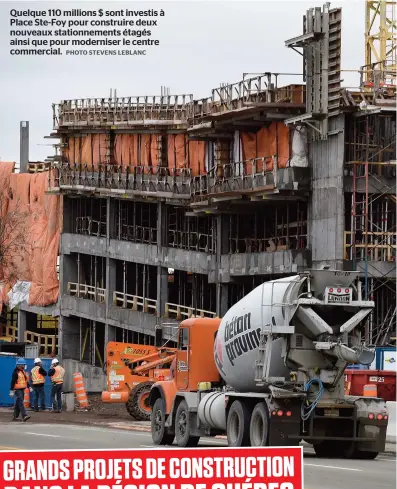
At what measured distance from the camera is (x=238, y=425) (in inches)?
991

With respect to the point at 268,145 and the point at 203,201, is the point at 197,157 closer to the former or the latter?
the point at 203,201

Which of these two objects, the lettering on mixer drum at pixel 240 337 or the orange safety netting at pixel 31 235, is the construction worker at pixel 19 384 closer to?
the lettering on mixer drum at pixel 240 337

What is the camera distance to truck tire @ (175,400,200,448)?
2763 centimetres

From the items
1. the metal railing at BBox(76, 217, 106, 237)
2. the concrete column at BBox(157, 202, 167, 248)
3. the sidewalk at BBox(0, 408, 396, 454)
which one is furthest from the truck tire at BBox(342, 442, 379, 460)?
the metal railing at BBox(76, 217, 106, 237)

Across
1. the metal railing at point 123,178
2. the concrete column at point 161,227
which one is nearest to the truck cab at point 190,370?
the metal railing at point 123,178

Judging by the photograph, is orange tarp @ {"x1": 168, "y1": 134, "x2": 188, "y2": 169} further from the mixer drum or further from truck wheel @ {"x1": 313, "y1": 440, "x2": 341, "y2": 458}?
truck wheel @ {"x1": 313, "y1": 440, "x2": 341, "y2": 458}

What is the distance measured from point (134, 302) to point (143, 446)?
39.2 meters

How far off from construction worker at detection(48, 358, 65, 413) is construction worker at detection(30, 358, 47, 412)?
0.28 metres

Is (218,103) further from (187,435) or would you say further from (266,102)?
(187,435)

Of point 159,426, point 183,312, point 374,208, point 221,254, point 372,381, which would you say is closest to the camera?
point 159,426

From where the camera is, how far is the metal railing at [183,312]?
6091 centimetres

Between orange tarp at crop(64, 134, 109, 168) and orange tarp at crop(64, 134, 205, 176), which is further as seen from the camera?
orange tarp at crop(64, 134, 109, 168)

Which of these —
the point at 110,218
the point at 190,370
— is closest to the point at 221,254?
the point at 110,218

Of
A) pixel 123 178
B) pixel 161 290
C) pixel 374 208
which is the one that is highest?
pixel 123 178
